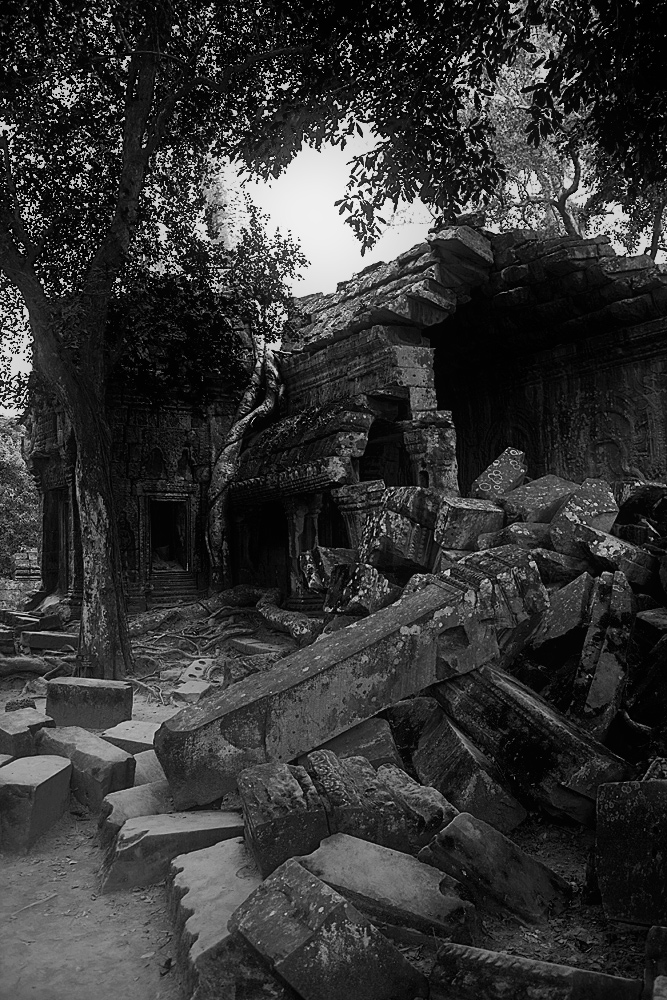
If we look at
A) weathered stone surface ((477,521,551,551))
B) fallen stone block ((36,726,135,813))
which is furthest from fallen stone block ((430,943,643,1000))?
weathered stone surface ((477,521,551,551))

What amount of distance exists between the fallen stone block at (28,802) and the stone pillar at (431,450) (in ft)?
22.0

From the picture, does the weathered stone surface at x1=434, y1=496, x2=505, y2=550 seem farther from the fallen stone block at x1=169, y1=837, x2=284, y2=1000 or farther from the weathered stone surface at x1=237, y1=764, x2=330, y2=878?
the fallen stone block at x1=169, y1=837, x2=284, y2=1000

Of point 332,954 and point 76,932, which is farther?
point 76,932

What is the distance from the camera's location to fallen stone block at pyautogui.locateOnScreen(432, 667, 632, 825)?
3453mm

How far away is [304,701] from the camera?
393 cm

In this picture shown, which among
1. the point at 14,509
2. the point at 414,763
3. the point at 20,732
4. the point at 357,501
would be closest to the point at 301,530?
the point at 357,501

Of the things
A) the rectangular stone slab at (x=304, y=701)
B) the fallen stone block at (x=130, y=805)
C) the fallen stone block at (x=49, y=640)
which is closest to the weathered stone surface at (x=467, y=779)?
the rectangular stone slab at (x=304, y=701)

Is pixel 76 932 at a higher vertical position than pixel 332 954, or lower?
lower

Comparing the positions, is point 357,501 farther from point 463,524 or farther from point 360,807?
point 360,807

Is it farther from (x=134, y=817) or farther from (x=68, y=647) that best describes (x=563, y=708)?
(x=68, y=647)

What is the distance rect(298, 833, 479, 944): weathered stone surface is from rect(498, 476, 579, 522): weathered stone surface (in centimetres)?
322

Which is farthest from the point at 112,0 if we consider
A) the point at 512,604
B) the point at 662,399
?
the point at 662,399

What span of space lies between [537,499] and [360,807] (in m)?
3.22

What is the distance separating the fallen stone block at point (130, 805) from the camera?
149 inches
